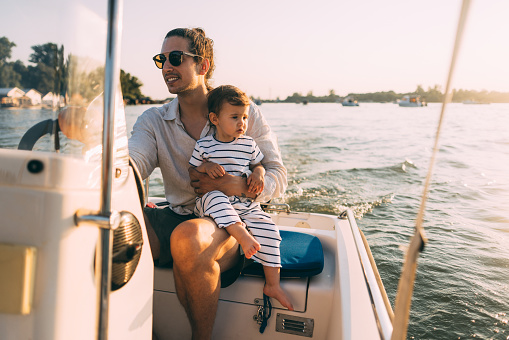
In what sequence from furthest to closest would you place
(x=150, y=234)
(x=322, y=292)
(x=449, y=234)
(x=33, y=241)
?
(x=449, y=234), (x=150, y=234), (x=322, y=292), (x=33, y=241)

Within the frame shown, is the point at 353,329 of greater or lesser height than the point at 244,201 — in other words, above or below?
below

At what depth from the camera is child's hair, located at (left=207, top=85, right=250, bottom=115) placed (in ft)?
6.10

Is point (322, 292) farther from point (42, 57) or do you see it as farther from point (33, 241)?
point (42, 57)

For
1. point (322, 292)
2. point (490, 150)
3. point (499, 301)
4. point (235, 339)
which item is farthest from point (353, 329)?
point (490, 150)

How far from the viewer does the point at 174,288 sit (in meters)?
1.72

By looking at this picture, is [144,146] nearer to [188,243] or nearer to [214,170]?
[214,170]

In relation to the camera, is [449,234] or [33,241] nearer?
[33,241]

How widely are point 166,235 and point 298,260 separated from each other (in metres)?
0.63

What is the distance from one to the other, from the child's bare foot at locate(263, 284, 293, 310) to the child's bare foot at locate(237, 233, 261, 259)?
7.4 inches

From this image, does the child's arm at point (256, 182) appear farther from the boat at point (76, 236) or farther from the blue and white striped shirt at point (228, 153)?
the boat at point (76, 236)

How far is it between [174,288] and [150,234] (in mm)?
270

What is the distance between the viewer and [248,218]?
1.78 m

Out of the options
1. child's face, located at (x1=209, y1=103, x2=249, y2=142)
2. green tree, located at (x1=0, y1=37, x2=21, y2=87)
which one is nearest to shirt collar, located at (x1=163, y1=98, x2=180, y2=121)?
child's face, located at (x1=209, y1=103, x2=249, y2=142)

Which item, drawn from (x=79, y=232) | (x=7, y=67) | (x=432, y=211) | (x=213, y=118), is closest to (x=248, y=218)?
(x=213, y=118)
